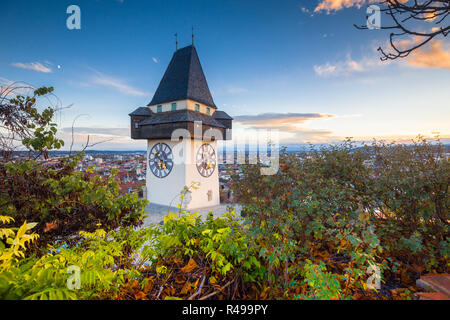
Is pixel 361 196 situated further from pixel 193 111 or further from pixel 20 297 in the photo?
pixel 193 111

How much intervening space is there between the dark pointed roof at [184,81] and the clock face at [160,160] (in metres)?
2.33

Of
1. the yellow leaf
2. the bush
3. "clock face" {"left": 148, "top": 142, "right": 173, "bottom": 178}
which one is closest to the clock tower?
"clock face" {"left": 148, "top": 142, "right": 173, "bottom": 178}

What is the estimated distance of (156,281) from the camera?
1.45 m

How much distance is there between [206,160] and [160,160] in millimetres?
2244

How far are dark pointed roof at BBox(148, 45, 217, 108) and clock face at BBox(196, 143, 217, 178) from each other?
2371 mm

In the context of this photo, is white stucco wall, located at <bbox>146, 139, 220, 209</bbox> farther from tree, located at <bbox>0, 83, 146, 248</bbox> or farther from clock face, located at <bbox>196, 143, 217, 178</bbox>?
tree, located at <bbox>0, 83, 146, 248</bbox>

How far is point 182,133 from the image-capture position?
7191mm

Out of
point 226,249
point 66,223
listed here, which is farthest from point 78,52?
point 226,249

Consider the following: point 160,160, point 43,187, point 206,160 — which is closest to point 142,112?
point 160,160

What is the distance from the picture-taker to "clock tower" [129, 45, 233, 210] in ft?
25.1

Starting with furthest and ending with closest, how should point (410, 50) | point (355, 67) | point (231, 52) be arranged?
point (231, 52) < point (355, 67) < point (410, 50)

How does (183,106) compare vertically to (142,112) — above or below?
above

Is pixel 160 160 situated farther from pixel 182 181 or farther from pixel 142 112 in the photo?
pixel 142 112
